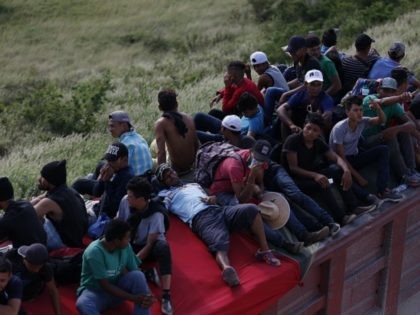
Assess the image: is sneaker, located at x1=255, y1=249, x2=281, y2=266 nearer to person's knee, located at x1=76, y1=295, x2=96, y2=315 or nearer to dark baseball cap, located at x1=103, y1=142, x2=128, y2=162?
dark baseball cap, located at x1=103, y1=142, x2=128, y2=162

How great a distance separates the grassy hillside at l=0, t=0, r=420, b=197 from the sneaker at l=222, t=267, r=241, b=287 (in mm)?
3420

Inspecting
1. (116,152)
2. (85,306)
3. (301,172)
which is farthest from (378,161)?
(85,306)

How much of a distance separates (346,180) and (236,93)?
1587 mm

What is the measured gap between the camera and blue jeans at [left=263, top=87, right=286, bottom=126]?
8.18m

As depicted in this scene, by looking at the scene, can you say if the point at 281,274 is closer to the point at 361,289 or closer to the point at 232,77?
the point at 361,289

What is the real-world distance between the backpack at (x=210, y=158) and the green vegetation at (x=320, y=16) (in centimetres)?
1071

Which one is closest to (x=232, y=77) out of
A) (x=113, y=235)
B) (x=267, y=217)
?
(x=267, y=217)

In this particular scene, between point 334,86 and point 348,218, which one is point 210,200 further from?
point 334,86

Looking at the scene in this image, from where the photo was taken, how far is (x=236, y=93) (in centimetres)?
809

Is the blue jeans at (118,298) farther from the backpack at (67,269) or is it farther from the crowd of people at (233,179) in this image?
the backpack at (67,269)

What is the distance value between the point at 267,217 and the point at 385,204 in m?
1.12

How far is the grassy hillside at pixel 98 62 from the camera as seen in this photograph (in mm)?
11555

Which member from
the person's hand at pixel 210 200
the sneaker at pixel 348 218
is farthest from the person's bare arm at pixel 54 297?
the sneaker at pixel 348 218

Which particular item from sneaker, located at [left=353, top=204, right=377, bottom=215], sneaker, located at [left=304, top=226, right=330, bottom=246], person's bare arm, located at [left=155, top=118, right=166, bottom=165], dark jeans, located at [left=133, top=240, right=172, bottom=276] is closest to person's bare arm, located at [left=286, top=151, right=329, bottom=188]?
sneaker, located at [left=353, top=204, right=377, bottom=215]
